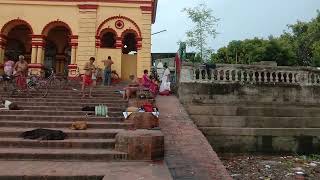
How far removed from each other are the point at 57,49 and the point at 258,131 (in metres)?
13.3

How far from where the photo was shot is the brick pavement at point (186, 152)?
705 centimetres

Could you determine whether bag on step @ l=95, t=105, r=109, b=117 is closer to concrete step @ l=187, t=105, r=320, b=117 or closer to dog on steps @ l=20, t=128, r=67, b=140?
dog on steps @ l=20, t=128, r=67, b=140

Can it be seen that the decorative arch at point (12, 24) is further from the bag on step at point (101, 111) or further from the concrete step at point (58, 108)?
the bag on step at point (101, 111)

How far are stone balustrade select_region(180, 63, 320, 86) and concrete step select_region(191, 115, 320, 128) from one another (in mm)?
1931

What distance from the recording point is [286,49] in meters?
38.2

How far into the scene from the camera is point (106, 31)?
66.9 feet

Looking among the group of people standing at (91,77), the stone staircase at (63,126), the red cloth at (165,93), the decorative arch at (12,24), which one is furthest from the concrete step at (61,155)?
the decorative arch at (12,24)

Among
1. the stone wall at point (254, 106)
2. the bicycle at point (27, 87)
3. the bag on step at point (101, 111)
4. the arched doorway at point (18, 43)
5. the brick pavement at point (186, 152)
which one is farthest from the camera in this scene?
the arched doorway at point (18, 43)

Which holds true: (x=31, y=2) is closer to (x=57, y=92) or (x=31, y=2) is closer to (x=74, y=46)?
(x=74, y=46)

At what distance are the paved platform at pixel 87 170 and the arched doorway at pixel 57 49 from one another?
599 inches

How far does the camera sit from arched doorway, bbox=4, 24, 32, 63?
71.6 feet

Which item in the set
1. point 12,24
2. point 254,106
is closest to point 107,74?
point 12,24

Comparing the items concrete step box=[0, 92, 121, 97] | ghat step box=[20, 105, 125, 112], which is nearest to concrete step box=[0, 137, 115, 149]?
ghat step box=[20, 105, 125, 112]

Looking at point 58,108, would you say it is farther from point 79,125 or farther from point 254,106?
point 254,106
